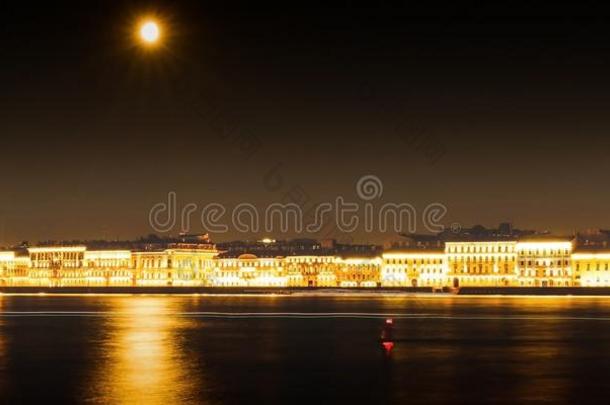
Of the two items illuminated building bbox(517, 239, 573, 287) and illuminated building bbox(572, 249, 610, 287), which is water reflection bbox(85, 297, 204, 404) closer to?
illuminated building bbox(572, 249, 610, 287)

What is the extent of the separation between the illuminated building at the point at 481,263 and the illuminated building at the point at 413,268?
11.0 feet

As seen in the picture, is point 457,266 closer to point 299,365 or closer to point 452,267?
point 452,267

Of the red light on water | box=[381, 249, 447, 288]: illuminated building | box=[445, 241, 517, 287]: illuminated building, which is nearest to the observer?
the red light on water

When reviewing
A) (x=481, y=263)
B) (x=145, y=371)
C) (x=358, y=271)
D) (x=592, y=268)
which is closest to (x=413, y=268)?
(x=358, y=271)

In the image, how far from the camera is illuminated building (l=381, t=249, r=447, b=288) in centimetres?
18362

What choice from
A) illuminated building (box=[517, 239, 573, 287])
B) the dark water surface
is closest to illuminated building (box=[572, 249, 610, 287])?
illuminated building (box=[517, 239, 573, 287])

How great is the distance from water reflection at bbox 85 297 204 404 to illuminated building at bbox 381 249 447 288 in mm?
149456

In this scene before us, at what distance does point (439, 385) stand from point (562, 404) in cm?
317

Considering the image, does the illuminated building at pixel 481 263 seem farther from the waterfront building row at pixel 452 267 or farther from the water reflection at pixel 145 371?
the water reflection at pixel 145 371

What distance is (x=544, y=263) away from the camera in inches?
6816

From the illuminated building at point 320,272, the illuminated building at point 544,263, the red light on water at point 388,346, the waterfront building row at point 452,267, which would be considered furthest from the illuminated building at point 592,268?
the red light on water at point 388,346

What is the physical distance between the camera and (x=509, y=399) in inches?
718

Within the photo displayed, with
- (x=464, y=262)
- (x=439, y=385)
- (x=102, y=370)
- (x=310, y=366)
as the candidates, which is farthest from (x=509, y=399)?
(x=464, y=262)

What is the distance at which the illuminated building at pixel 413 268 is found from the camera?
184 m
